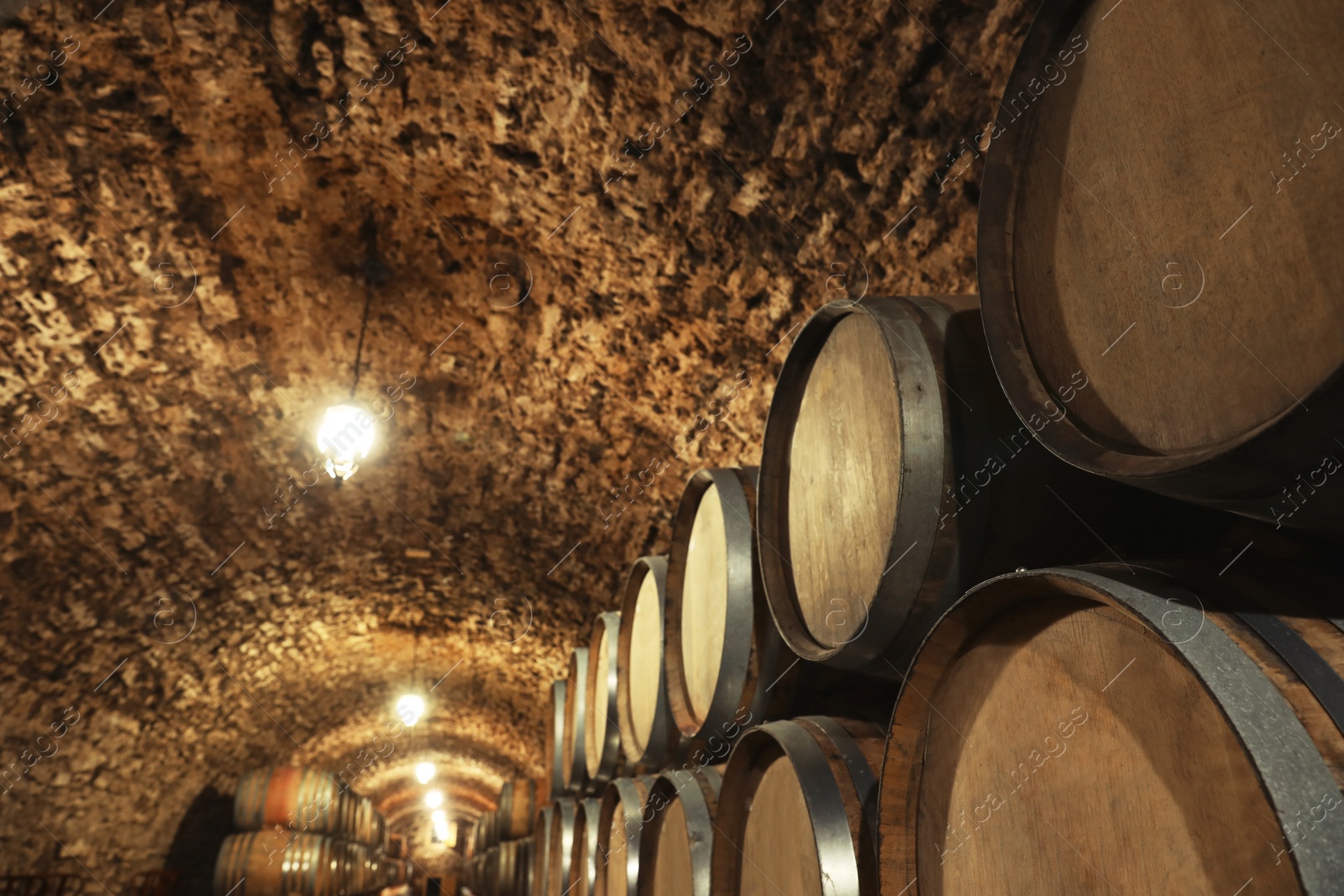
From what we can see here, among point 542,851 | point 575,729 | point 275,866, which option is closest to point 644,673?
point 575,729

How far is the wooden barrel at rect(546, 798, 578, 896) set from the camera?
364cm

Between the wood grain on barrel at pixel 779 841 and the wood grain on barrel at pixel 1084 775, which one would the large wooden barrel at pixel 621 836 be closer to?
the wood grain on barrel at pixel 779 841

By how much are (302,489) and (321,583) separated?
1431 millimetres

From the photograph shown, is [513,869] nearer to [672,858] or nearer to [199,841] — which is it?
[199,841]

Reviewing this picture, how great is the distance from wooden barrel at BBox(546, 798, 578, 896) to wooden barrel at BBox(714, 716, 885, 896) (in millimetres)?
2175

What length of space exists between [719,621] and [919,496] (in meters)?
0.95

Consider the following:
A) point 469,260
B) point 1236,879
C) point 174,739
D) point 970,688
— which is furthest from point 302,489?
point 1236,879

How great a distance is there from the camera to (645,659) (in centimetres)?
298

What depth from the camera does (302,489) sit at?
20.1 ft

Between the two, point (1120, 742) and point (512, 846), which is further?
point (512, 846)

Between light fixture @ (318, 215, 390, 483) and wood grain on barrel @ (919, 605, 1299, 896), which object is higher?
light fixture @ (318, 215, 390, 483)

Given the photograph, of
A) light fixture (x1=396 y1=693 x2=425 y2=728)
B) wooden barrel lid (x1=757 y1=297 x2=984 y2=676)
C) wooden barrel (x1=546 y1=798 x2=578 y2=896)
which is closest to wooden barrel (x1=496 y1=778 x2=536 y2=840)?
light fixture (x1=396 y1=693 x2=425 y2=728)

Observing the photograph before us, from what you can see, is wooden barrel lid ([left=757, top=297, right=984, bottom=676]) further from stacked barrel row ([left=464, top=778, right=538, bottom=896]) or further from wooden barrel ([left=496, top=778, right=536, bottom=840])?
wooden barrel ([left=496, top=778, right=536, bottom=840])

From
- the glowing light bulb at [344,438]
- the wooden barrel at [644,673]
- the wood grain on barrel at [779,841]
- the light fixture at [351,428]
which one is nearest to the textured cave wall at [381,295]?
the light fixture at [351,428]
